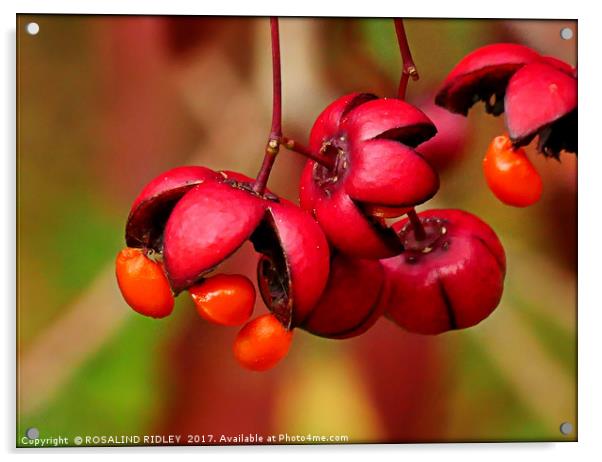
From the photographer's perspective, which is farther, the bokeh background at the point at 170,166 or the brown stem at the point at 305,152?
the bokeh background at the point at 170,166

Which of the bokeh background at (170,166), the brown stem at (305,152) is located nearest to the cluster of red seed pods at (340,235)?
the brown stem at (305,152)

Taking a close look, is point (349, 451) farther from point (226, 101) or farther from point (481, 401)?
point (226, 101)

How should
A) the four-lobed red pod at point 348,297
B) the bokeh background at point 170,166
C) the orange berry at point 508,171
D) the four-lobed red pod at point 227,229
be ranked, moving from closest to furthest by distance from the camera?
the four-lobed red pod at point 227,229 < the four-lobed red pod at point 348,297 < the orange berry at point 508,171 < the bokeh background at point 170,166

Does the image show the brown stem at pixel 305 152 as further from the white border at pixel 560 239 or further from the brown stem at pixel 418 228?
the white border at pixel 560 239

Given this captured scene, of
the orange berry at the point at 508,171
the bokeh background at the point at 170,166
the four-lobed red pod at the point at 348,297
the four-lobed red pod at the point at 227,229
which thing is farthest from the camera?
the bokeh background at the point at 170,166

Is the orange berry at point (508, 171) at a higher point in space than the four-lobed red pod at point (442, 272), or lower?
higher

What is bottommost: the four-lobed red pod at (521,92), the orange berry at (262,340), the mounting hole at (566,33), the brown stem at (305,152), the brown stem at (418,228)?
the orange berry at (262,340)

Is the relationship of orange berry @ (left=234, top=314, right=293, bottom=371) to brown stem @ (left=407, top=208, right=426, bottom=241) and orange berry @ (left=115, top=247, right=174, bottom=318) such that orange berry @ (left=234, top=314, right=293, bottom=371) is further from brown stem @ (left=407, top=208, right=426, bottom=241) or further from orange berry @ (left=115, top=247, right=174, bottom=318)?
brown stem @ (left=407, top=208, right=426, bottom=241)
